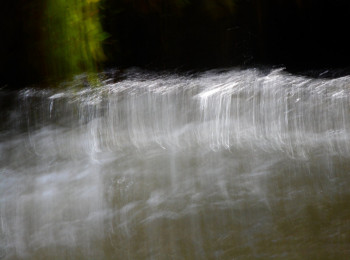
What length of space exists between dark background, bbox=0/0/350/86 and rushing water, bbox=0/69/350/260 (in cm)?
11

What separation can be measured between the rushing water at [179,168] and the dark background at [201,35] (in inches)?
4.1

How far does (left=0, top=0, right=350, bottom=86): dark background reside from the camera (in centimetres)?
229

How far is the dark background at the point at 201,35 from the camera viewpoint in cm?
229

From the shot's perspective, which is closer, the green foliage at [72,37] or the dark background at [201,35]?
the dark background at [201,35]

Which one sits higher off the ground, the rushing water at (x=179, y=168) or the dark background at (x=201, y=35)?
the dark background at (x=201, y=35)

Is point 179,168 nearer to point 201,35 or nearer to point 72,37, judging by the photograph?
point 201,35

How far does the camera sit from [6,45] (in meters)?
2.79

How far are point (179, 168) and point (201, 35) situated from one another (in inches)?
30.7

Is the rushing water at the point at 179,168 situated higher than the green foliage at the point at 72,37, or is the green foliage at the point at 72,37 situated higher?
the green foliage at the point at 72,37

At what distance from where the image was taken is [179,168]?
2.43 meters

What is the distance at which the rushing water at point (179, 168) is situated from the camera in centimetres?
225

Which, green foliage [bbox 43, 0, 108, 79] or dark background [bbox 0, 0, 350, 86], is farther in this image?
green foliage [bbox 43, 0, 108, 79]

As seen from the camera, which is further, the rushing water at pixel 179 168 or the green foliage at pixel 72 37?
the green foliage at pixel 72 37

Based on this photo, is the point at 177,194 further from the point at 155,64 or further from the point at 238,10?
the point at 238,10
